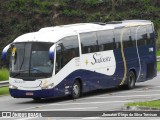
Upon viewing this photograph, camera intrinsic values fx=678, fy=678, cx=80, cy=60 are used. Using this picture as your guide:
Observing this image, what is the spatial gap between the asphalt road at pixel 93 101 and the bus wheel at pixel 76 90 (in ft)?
0.87

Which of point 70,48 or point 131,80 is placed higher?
point 70,48

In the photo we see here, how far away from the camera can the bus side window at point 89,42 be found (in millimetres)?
29169

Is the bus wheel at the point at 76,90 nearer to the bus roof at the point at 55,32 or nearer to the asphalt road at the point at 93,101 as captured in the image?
the asphalt road at the point at 93,101

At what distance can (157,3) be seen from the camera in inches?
2886

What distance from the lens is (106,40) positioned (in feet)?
101

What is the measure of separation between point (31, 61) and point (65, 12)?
144 feet

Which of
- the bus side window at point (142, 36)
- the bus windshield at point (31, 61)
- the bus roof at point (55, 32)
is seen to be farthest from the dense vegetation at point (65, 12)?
the bus windshield at point (31, 61)

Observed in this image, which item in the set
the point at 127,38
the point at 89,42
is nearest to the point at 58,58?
the point at 89,42

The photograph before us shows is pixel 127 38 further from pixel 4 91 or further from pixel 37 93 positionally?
pixel 37 93

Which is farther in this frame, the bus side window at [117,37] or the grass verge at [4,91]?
the grass verge at [4,91]

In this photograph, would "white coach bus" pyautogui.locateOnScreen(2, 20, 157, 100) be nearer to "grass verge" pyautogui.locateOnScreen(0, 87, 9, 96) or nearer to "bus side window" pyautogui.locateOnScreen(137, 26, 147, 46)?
"bus side window" pyautogui.locateOnScreen(137, 26, 147, 46)

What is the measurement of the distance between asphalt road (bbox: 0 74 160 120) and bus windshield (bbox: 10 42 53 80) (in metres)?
1.19

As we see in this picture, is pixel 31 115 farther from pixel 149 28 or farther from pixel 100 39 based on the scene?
pixel 149 28

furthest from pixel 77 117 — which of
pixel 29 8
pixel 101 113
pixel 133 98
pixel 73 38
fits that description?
pixel 29 8
